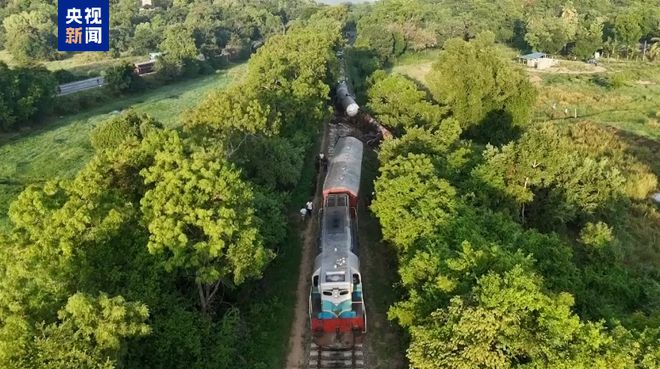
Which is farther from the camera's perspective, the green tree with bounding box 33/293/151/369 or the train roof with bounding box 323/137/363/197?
the train roof with bounding box 323/137/363/197

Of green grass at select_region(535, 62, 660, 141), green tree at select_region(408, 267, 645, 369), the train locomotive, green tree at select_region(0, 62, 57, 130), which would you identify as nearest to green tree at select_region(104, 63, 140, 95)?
green tree at select_region(0, 62, 57, 130)

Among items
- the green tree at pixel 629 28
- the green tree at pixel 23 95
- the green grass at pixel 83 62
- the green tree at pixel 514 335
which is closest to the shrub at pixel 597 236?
the green tree at pixel 514 335

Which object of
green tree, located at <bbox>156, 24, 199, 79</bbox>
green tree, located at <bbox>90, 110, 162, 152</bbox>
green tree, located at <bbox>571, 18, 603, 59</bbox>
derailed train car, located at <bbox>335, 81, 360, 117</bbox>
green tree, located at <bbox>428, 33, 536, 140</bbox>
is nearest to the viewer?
green tree, located at <bbox>90, 110, 162, 152</bbox>

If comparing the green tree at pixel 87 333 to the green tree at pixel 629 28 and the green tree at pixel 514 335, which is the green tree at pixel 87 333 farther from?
the green tree at pixel 629 28

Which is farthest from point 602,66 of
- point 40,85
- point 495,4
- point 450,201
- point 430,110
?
point 40,85

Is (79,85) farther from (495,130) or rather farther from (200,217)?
(200,217)

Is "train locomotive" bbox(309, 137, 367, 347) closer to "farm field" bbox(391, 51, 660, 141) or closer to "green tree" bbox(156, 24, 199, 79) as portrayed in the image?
"farm field" bbox(391, 51, 660, 141)

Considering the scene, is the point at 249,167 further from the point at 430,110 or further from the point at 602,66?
the point at 602,66
